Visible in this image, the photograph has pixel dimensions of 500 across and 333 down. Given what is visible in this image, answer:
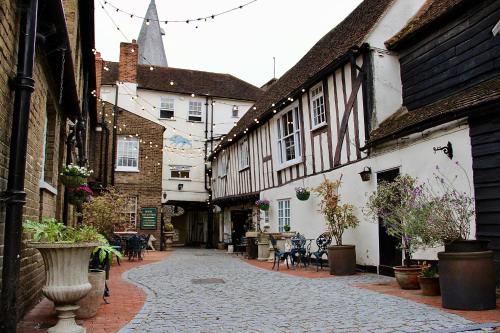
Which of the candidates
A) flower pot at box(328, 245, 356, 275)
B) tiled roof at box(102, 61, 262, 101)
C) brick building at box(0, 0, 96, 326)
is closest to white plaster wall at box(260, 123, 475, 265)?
flower pot at box(328, 245, 356, 275)

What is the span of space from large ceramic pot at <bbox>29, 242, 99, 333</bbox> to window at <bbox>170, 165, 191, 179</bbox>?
19685mm

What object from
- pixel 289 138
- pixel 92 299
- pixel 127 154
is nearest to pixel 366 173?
pixel 289 138

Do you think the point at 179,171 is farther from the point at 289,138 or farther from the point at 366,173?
the point at 366,173

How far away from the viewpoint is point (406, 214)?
6.66m

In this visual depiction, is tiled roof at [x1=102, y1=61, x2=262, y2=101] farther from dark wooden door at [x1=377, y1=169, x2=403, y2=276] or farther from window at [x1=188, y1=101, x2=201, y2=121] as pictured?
dark wooden door at [x1=377, y1=169, x2=403, y2=276]

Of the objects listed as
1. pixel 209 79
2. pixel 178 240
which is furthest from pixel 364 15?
pixel 178 240

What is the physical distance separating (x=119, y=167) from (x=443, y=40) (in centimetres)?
1523

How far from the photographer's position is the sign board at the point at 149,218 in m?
19.6

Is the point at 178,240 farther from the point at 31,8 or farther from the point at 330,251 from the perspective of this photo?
the point at 31,8

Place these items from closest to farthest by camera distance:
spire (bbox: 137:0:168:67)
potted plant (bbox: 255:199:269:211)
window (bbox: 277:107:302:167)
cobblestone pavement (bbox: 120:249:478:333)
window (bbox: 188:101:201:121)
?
cobblestone pavement (bbox: 120:249:478:333)
window (bbox: 277:107:302:167)
potted plant (bbox: 255:199:269:211)
window (bbox: 188:101:201:121)
spire (bbox: 137:0:168:67)

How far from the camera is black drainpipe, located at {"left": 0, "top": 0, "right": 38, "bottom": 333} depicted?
3596 millimetres

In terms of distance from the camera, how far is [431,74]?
891cm

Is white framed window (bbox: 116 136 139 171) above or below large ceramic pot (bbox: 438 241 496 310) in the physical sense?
above

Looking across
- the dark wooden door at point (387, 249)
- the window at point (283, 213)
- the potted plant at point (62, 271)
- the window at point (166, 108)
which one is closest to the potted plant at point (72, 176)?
the potted plant at point (62, 271)
